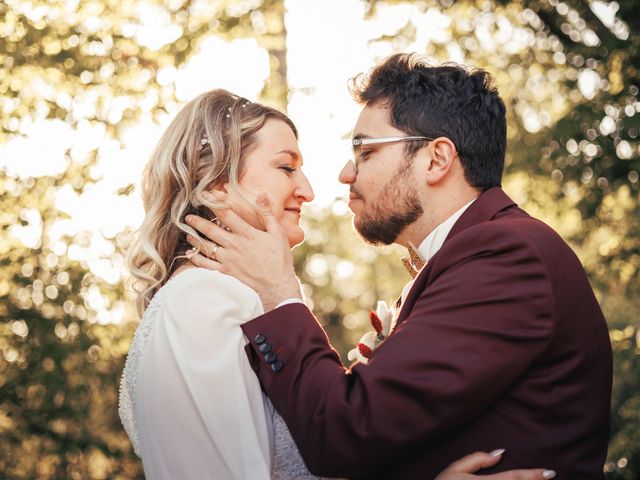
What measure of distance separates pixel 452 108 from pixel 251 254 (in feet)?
4.01

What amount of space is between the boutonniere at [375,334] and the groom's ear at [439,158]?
26.9 inches

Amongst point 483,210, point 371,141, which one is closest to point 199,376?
point 483,210

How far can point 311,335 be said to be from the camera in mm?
2918

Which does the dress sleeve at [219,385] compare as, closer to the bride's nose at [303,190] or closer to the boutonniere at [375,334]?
the boutonniere at [375,334]

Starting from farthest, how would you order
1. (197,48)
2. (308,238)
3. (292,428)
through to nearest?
(308,238)
(197,48)
(292,428)

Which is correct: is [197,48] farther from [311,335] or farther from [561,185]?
[311,335]

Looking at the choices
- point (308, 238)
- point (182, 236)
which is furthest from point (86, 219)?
point (308, 238)

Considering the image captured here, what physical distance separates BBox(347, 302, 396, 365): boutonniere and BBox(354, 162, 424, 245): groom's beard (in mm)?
372

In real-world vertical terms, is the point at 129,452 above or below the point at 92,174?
below

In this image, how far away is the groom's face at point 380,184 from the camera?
147 inches

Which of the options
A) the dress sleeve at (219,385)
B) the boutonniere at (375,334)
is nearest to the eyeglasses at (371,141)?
the boutonniere at (375,334)

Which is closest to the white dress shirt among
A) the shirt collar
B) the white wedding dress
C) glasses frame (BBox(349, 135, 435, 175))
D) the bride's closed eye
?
the shirt collar

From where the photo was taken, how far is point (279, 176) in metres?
3.77

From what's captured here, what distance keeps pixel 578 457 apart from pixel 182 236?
6.40ft
